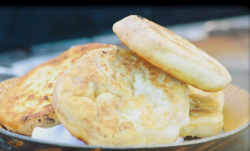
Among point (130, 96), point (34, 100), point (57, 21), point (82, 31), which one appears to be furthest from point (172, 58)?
point (82, 31)

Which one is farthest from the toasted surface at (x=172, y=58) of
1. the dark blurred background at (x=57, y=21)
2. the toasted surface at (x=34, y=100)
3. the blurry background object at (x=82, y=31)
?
the dark blurred background at (x=57, y=21)

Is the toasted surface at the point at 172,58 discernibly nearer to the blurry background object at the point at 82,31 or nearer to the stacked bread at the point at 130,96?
the stacked bread at the point at 130,96

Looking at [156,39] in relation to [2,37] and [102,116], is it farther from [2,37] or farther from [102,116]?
[2,37]

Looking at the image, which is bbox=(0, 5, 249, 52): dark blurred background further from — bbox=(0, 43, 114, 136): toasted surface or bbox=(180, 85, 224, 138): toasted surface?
bbox=(180, 85, 224, 138): toasted surface

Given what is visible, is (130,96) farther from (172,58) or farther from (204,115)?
(204,115)

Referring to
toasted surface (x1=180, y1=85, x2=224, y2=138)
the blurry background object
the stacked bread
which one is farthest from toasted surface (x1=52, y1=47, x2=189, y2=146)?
the blurry background object
